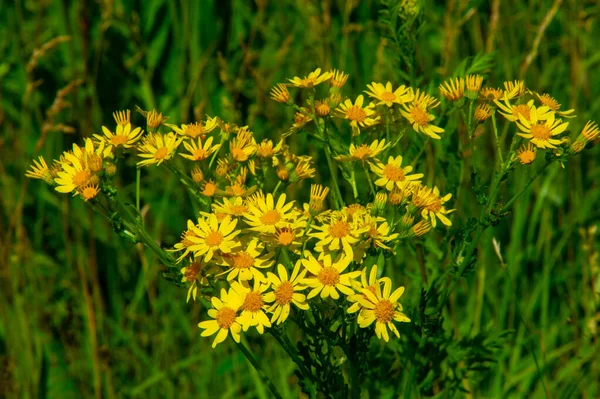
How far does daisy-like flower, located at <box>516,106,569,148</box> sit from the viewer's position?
1.51 m

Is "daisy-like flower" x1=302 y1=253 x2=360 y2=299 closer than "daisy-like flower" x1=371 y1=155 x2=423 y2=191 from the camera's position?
Yes

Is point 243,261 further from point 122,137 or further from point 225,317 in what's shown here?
point 122,137

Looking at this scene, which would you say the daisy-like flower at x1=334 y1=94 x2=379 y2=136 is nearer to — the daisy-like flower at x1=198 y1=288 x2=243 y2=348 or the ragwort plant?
the ragwort plant

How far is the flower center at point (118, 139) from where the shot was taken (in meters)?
1.63

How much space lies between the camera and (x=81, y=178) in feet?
5.01

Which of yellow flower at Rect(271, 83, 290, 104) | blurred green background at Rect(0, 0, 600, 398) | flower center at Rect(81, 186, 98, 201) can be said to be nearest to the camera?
flower center at Rect(81, 186, 98, 201)

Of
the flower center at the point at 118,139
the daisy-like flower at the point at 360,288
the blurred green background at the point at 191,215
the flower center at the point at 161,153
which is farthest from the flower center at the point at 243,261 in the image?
the blurred green background at the point at 191,215

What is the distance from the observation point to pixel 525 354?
2.85 m

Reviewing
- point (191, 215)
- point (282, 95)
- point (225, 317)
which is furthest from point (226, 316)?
point (191, 215)

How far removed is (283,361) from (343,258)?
4.70 feet

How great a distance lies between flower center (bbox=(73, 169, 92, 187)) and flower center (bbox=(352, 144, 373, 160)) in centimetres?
60

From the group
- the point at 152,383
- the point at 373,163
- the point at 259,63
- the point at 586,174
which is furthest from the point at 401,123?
the point at 259,63

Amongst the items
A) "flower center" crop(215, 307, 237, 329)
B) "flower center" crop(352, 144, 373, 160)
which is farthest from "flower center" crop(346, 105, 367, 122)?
"flower center" crop(215, 307, 237, 329)

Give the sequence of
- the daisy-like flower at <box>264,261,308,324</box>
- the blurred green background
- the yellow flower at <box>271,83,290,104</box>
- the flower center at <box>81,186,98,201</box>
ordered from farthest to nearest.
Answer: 1. the blurred green background
2. the yellow flower at <box>271,83,290,104</box>
3. the flower center at <box>81,186,98,201</box>
4. the daisy-like flower at <box>264,261,308,324</box>
